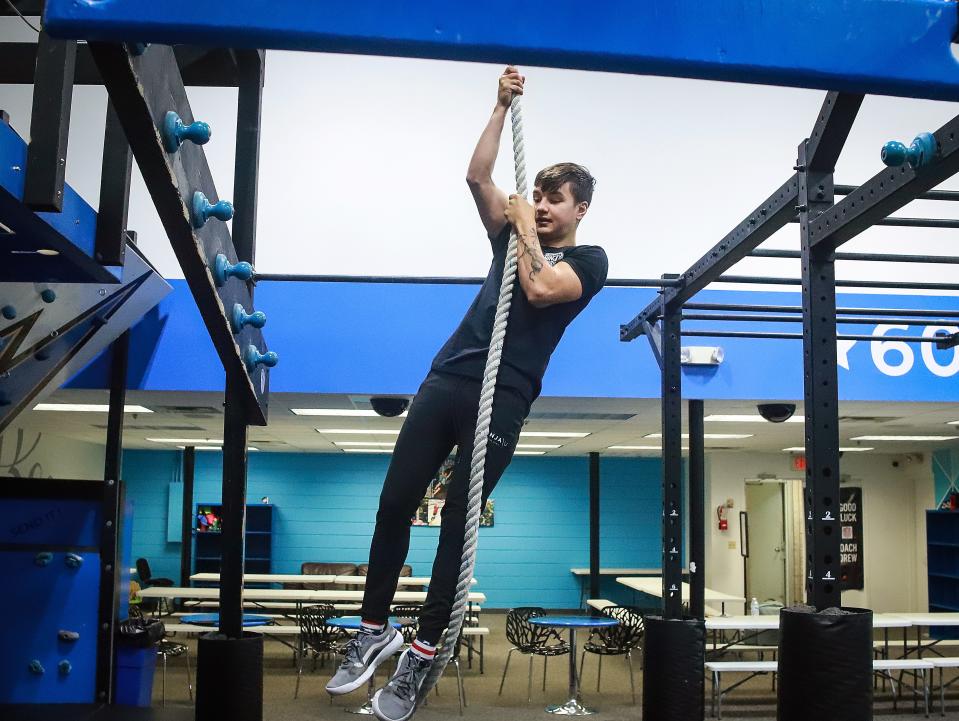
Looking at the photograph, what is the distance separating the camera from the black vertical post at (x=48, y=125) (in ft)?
8.36

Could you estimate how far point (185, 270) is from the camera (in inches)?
99.5

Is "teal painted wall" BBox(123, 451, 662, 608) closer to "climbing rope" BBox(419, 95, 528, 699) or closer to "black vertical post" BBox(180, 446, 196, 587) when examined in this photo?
"black vertical post" BBox(180, 446, 196, 587)

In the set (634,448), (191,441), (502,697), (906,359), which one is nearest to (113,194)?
(906,359)

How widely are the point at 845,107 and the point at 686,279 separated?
165 cm

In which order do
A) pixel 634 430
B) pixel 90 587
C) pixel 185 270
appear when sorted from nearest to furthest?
pixel 185 270 → pixel 90 587 → pixel 634 430

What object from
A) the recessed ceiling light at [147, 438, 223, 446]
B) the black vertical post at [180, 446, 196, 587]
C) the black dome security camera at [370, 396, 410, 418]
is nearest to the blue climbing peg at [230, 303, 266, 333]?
the black dome security camera at [370, 396, 410, 418]

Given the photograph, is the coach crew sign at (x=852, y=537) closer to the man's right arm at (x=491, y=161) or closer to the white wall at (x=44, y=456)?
the white wall at (x=44, y=456)

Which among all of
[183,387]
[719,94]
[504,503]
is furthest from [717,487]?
[183,387]

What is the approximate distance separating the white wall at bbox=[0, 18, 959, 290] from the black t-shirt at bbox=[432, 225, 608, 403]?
5999 millimetres

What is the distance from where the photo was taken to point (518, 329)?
2.26 meters

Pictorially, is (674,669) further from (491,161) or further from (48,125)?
(48,125)

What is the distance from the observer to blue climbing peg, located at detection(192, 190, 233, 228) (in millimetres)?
2328

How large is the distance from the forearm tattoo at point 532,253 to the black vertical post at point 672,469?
84.1 inches

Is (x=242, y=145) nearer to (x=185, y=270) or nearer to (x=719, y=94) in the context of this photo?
(x=185, y=270)
